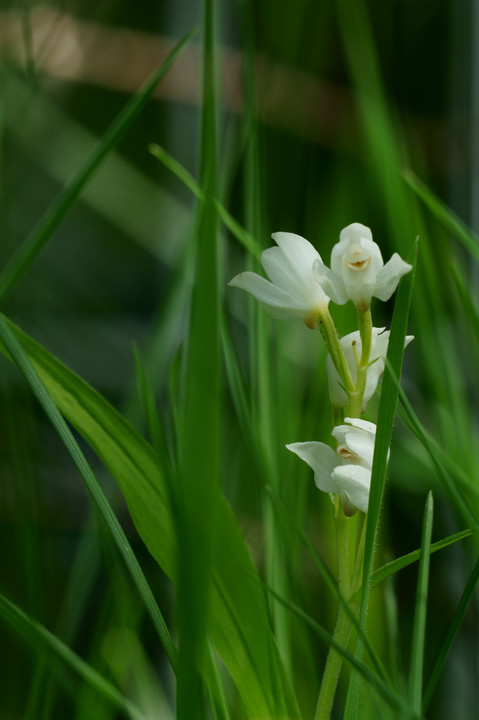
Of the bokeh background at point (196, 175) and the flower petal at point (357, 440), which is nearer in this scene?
the flower petal at point (357, 440)

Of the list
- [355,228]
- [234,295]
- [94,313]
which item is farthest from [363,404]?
[94,313]

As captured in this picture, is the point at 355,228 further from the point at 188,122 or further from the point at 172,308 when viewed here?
the point at 188,122

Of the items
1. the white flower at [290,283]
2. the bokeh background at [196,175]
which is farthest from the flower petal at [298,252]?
the bokeh background at [196,175]

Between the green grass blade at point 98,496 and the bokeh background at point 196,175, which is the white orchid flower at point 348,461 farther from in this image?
the bokeh background at point 196,175

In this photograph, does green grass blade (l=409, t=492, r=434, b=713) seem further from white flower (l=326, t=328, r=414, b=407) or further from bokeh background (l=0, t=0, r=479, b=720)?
bokeh background (l=0, t=0, r=479, b=720)

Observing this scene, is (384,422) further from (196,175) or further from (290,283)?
(196,175)

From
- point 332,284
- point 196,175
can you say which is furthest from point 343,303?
point 196,175

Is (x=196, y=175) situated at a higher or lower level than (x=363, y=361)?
higher
